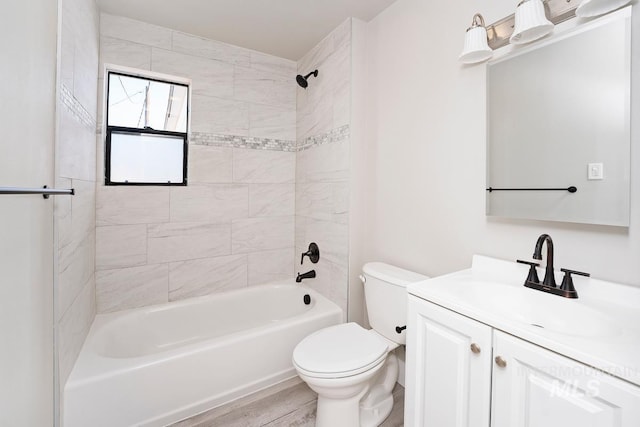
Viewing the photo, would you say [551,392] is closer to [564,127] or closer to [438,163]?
[564,127]

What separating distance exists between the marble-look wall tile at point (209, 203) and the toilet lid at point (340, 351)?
4.32 feet

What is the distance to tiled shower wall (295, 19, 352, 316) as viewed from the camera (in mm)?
2039

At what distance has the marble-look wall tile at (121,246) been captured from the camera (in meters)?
1.96

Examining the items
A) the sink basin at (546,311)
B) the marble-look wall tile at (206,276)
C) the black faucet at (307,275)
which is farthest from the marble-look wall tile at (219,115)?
the sink basin at (546,311)

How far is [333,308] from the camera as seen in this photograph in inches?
82.1

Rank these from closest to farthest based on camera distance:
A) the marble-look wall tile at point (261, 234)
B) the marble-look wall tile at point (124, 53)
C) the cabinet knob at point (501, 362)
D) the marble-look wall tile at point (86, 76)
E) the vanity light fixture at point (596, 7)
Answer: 1. the cabinet knob at point (501, 362)
2. the vanity light fixture at point (596, 7)
3. the marble-look wall tile at point (86, 76)
4. the marble-look wall tile at point (124, 53)
5. the marble-look wall tile at point (261, 234)

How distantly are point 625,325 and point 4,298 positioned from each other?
1.75 meters

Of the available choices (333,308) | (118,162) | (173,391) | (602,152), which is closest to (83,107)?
(118,162)

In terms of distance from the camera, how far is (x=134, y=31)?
2.00 meters

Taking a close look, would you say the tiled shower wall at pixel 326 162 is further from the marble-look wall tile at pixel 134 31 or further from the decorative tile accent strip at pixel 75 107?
the decorative tile accent strip at pixel 75 107

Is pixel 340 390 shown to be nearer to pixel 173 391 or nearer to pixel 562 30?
pixel 173 391

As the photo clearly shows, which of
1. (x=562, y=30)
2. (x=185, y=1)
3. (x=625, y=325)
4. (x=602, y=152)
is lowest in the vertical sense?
(x=625, y=325)

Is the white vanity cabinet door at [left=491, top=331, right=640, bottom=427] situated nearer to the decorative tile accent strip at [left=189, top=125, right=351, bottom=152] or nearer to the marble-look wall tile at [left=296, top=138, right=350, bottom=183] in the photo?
the marble-look wall tile at [left=296, top=138, right=350, bottom=183]

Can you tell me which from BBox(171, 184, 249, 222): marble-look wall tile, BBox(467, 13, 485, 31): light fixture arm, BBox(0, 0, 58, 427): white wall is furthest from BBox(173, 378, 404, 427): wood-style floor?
BBox(467, 13, 485, 31): light fixture arm
